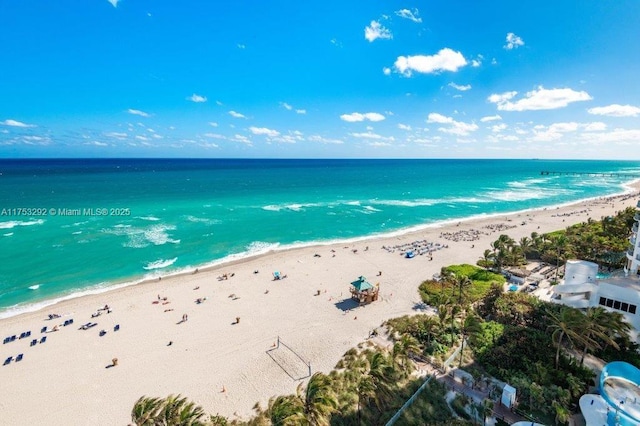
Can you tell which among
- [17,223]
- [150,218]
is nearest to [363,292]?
[150,218]

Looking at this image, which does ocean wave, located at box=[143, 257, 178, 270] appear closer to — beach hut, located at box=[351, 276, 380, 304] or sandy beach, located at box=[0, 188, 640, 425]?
sandy beach, located at box=[0, 188, 640, 425]

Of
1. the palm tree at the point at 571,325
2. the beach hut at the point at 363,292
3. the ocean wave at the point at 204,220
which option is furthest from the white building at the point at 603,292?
the ocean wave at the point at 204,220

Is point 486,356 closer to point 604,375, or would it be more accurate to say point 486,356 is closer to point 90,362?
point 604,375

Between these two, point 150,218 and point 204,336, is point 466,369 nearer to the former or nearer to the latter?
point 204,336

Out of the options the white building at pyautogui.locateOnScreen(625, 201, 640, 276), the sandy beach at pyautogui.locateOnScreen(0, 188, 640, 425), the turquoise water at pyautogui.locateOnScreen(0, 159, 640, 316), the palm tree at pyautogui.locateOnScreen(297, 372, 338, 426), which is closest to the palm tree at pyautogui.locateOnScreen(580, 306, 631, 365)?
the white building at pyautogui.locateOnScreen(625, 201, 640, 276)

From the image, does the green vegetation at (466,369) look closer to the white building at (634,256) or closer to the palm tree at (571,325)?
the palm tree at (571,325)

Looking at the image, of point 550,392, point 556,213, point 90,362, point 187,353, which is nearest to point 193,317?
point 187,353
